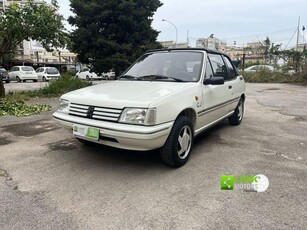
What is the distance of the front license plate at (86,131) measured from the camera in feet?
10.7

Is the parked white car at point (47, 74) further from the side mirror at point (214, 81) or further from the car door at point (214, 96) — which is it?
the side mirror at point (214, 81)

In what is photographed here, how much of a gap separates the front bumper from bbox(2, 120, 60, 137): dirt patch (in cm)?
260

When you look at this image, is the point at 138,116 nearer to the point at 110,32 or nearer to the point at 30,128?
the point at 30,128

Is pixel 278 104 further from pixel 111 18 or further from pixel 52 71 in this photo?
pixel 52 71

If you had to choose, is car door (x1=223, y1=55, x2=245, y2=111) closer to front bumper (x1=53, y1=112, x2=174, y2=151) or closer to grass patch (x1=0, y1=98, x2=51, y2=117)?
front bumper (x1=53, y1=112, x2=174, y2=151)

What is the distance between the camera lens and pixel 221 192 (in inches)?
118

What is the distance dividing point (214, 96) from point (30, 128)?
13.1 ft

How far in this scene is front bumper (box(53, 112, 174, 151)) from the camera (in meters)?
3.03

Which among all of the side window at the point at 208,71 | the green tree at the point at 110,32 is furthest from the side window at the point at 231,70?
the green tree at the point at 110,32

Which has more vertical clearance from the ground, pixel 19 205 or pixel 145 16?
pixel 145 16

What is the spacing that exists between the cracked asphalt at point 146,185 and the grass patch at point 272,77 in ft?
43.8

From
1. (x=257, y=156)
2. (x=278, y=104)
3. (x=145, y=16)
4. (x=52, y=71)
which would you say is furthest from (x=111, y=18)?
(x=52, y=71)

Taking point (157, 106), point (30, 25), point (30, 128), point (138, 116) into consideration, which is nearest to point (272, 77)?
point (30, 25)

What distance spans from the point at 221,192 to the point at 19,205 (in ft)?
7.06
